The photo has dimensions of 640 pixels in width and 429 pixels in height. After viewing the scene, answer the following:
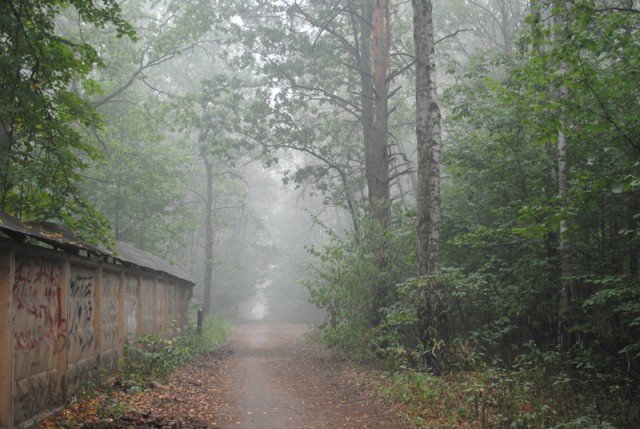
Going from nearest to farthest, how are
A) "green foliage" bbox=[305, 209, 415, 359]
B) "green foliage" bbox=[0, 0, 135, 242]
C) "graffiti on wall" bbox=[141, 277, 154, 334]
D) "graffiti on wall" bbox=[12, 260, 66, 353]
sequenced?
"graffiti on wall" bbox=[12, 260, 66, 353] → "green foliage" bbox=[0, 0, 135, 242] → "graffiti on wall" bbox=[141, 277, 154, 334] → "green foliage" bbox=[305, 209, 415, 359]

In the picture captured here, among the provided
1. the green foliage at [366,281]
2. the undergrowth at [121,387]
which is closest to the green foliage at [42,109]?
the undergrowth at [121,387]

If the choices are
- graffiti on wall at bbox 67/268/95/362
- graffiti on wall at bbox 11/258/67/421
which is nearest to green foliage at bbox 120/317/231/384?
graffiti on wall at bbox 67/268/95/362

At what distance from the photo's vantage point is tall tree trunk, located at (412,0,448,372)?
10.5 m

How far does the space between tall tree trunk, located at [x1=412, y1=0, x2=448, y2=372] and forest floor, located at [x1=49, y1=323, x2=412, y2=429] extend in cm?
189

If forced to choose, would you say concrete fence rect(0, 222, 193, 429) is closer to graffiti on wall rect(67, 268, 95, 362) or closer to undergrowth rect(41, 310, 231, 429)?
graffiti on wall rect(67, 268, 95, 362)

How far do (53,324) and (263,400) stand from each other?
404 cm

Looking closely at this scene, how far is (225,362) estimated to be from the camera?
16.3m

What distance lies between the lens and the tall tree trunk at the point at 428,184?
10.5 metres

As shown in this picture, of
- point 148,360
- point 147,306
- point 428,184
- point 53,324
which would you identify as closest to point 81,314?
point 53,324

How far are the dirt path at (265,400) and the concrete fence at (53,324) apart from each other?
1.20 m

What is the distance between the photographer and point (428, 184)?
10953 millimetres

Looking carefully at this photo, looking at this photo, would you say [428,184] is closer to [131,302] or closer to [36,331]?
[131,302]

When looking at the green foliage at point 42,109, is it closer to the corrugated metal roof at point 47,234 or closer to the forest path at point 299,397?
the corrugated metal roof at point 47,234

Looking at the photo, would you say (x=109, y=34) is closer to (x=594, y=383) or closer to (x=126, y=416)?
(x=126, y=416)
